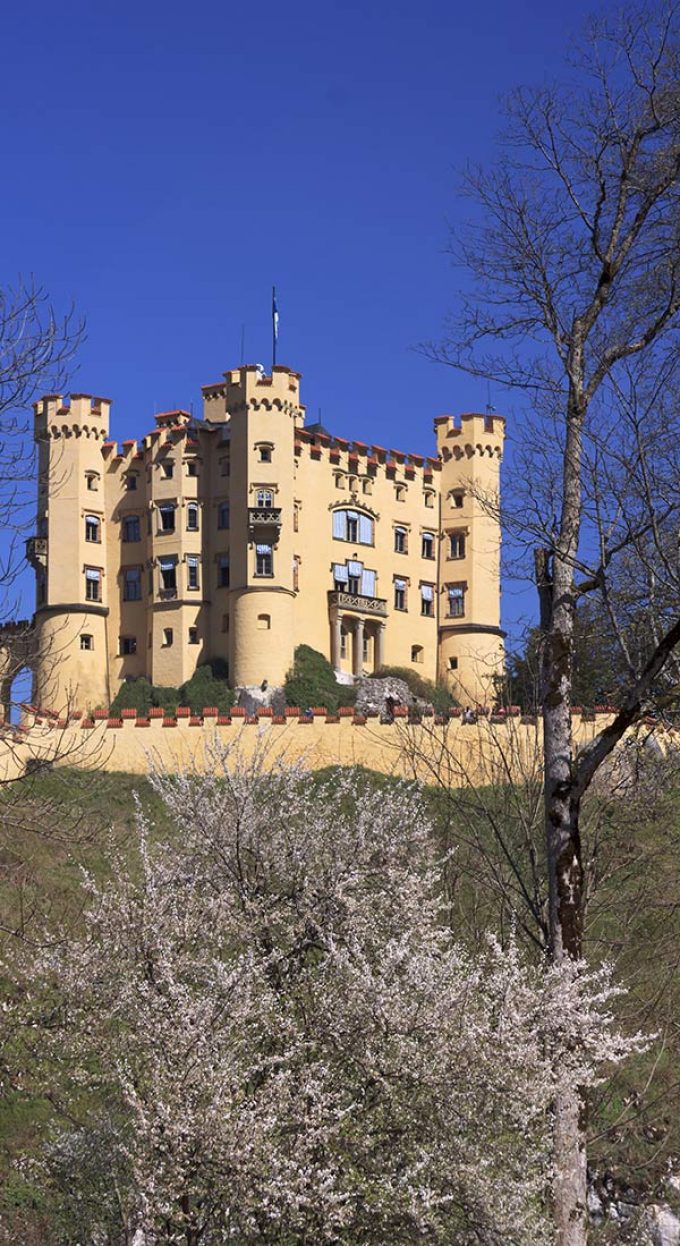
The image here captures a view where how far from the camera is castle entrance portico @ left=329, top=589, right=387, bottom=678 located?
228 ft

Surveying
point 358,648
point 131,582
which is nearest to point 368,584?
point 358,648

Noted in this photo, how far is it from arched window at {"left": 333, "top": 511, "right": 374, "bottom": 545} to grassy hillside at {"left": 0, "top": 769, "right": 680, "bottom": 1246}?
3697 cm

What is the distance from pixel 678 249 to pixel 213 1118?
22.4 ft

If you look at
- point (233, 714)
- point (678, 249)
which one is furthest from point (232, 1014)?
point (233, 714)

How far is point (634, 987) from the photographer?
74.9ft

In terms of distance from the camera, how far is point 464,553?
73.2 metres

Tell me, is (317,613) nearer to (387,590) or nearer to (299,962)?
(387,590)

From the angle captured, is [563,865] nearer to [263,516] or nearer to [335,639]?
[263,516]

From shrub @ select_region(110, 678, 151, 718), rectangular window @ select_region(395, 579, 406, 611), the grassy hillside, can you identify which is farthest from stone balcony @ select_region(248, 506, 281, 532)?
the grassy hillside

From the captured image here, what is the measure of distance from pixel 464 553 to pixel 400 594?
3.44 m

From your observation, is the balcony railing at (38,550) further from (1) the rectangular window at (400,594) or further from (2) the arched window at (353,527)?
(1) the rectangular window at (400,594)

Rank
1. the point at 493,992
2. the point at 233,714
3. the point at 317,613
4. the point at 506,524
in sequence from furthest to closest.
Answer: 1. the point at 317,613
2. the point at 233,714
3. the point at 493,992
4. the point at 506,524

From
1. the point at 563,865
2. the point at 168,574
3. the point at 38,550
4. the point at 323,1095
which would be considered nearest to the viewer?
the point at 563,865

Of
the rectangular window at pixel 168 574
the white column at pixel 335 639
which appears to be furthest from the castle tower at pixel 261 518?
the white column at pixel 335 639
